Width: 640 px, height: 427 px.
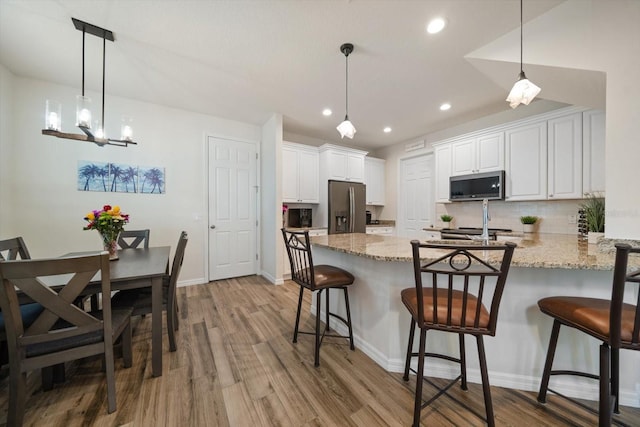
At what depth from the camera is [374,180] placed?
5.47 m

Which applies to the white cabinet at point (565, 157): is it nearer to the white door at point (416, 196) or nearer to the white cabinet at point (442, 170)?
the white cabinet at point (442, 170)

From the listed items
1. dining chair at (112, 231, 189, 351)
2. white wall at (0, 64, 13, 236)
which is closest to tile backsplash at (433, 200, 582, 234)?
dining chair at (112, 231, 189, 351)

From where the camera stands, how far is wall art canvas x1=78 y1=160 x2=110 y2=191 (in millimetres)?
2975

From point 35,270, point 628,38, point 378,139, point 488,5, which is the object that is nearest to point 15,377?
point 35,270

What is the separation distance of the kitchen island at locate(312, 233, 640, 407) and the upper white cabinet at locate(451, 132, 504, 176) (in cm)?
226

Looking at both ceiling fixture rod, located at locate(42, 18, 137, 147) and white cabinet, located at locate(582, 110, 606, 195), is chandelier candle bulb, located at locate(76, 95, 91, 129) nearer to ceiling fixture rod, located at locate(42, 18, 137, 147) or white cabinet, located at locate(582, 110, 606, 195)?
ceiling fixture rod, located at locate(42, 18, 137, 147)

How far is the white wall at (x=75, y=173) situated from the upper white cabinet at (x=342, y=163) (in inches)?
70.9

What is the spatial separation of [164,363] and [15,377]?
2.54 feet

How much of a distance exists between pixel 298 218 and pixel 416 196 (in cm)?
252

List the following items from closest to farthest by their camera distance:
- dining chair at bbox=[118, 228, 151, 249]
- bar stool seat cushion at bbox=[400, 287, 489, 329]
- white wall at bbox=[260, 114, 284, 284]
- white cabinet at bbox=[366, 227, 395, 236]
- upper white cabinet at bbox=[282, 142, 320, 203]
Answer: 1. bar stool seat cushion at bbox=[400, 287, 489, 329]
2. dining chair at bbox=[118, 228, 151, 249]
3. white wall at bbox=[260, 114, 284, 284]
4. upper white cabinet at bbox=[282, 142, 320, 203]
5. white cabinet at bbox=[366, 227, 395, 236]

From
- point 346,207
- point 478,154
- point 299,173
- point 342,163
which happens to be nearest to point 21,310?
point 299,173

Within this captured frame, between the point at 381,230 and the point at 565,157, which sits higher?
the point at 565,157

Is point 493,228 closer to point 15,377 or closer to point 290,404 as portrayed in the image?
point 290,404

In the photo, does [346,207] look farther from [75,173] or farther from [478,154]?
[75,173]
